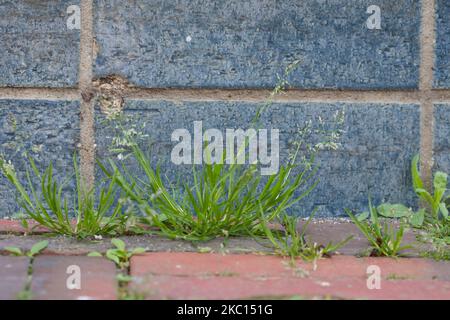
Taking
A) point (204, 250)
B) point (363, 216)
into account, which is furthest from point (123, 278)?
point (363, 216)

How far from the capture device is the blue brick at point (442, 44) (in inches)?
90.3

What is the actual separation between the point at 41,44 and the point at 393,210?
123cm

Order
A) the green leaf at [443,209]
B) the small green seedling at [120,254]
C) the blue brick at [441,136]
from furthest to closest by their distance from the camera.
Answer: the blue brick at [441,136], the green leaf at [443,209], the small green seedling at [120,254]

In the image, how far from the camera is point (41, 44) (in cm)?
225

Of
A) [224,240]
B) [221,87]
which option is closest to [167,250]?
[224,240]

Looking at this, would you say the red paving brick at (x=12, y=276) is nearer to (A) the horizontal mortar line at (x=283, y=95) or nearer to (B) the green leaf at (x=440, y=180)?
(A) the horizontal mortar line at (x=283, y=95)

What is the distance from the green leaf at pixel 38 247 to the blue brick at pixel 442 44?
1.33m

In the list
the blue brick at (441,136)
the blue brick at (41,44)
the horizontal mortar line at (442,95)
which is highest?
the blue brick at (41,44)

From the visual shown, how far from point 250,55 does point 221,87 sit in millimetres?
139

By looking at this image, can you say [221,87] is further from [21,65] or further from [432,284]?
[432,284]

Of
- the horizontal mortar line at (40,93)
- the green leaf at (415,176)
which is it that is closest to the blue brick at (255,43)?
the horizontal mortar line at (40,93)

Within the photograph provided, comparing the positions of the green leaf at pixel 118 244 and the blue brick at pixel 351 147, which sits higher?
the blue brick at pixel 351 147

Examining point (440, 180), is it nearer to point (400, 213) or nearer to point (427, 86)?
point (400, 213)

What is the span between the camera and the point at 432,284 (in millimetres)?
1622
